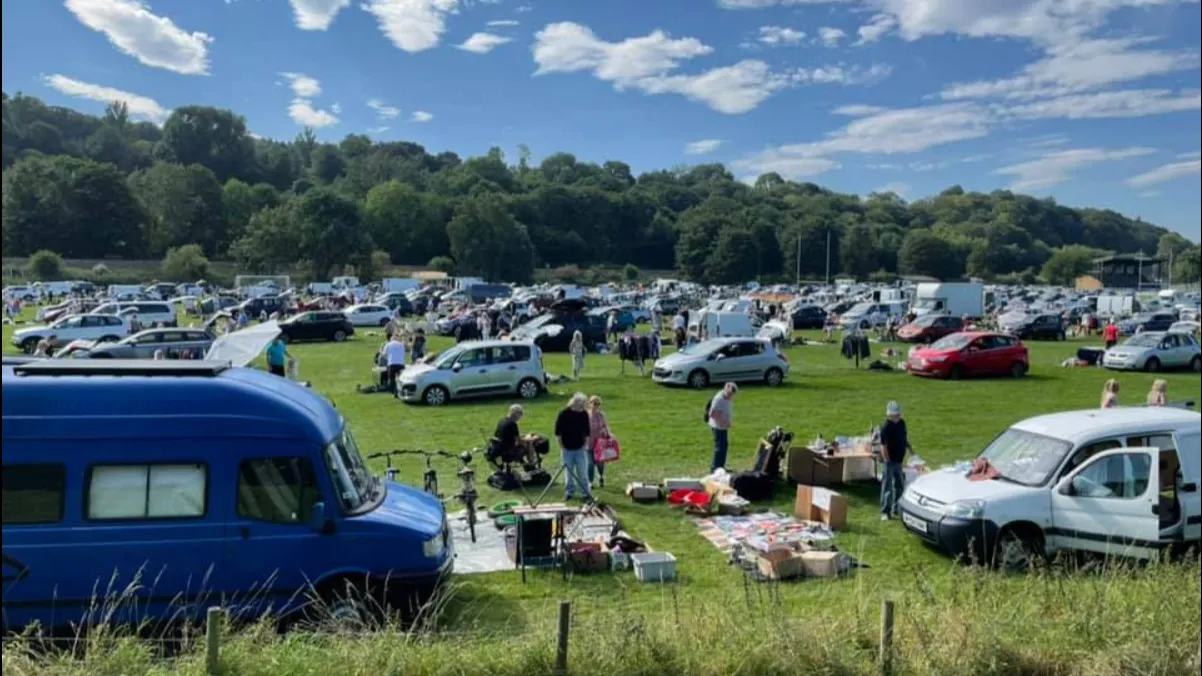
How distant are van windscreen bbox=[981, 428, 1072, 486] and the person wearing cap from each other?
124 centimetres

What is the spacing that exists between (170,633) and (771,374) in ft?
67.0

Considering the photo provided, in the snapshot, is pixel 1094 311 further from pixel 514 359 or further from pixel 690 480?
pixel 690 480

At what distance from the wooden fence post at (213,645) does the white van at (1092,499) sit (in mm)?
7713

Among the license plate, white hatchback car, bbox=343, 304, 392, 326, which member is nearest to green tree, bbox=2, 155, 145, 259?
→ white hatchback car, bbox=343, 304, 392, 326

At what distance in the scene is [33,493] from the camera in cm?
682

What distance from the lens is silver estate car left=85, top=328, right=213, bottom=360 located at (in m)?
25.8

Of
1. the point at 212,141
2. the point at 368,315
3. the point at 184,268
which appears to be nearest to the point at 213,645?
the point at 368,315

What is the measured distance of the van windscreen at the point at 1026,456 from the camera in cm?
991

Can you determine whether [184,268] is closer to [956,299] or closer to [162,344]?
[162,344]

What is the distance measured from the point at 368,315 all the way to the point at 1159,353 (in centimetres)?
3689

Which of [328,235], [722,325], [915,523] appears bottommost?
[915,523]

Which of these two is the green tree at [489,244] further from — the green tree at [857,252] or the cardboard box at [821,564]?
the cardboard box at [821,564]

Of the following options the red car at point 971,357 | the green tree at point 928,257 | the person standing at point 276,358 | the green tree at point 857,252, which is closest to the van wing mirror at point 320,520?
the person standing at point 276,358

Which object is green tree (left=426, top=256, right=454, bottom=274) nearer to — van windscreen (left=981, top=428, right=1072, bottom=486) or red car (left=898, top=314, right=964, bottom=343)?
red car (left=898, top=314, right=964, bottom=343)
